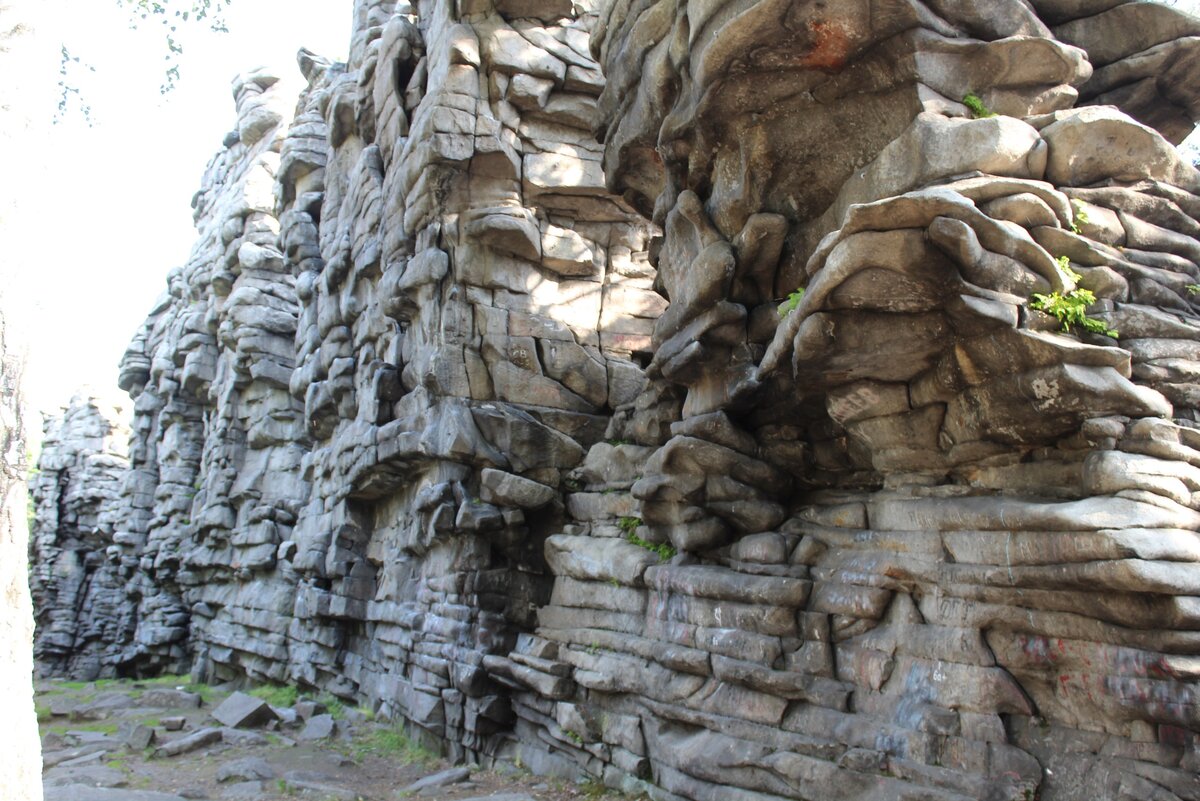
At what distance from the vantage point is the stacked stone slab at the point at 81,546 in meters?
33.5

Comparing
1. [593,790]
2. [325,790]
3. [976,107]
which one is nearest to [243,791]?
[325,790]

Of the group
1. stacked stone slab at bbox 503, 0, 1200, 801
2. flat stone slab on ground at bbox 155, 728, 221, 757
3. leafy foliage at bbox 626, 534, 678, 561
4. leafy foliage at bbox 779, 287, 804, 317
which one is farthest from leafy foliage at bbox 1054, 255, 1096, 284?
flat stone slab on ground at bbox 155, 728, 221, 757

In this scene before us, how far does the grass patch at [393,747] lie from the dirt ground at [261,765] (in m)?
0.02

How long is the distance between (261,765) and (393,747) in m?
1.85

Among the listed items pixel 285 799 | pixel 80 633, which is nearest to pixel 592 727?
pixel 285 799

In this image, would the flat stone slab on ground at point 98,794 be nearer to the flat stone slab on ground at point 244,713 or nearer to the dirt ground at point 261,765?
the dirt ground at point 261,765

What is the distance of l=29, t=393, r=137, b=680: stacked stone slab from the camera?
33469 mm

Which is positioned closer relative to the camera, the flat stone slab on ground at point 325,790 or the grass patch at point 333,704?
the flat stone slab on ground at point 325,790

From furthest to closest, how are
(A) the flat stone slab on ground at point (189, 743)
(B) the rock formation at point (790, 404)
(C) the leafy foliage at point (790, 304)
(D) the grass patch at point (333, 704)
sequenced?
1. (D) the grass patch at point (333, 704)
2. (A) the flat stone slab on ground at point (189, 743)
3. (C) the leafy foliage at point (790, 304)
4. (B) the rock formation at point (790, 404)

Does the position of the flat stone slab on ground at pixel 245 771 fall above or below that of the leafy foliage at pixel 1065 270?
below

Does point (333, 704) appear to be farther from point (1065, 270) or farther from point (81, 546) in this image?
point (81, 546)

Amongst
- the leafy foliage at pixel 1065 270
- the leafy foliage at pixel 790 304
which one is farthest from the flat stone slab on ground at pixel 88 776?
the leafy foliage at pixel 1065 270

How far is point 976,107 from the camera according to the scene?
21.7ft

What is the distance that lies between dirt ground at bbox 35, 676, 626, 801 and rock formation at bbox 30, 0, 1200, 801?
18.8 inches
